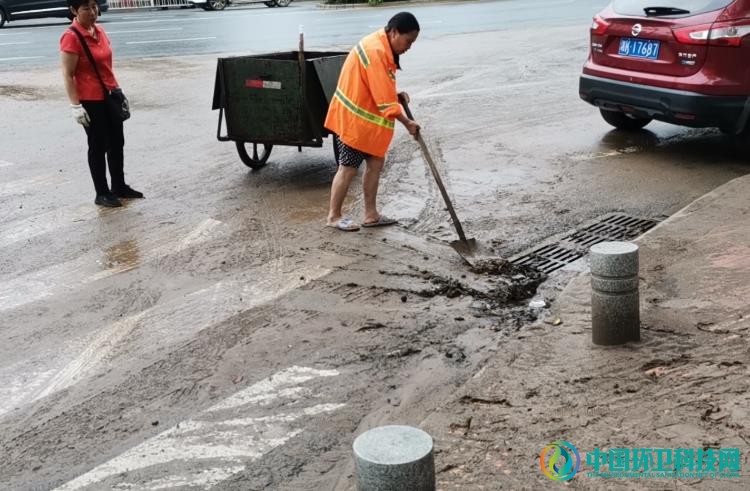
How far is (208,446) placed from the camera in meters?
3.98

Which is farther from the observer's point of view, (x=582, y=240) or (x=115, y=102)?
(x=115, y=102)

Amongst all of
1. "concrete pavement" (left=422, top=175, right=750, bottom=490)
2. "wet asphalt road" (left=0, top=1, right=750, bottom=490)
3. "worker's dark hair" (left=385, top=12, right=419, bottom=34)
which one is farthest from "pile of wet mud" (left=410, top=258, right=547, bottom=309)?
"worker's dark hair" (left=385, top=12, right=419, bottom=34)

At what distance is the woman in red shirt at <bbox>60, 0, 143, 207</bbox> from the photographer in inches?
293

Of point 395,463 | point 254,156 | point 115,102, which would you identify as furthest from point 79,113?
point 395,463

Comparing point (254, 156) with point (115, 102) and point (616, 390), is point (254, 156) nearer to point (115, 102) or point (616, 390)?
point (115, 102)

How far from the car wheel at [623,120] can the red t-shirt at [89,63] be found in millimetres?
5063

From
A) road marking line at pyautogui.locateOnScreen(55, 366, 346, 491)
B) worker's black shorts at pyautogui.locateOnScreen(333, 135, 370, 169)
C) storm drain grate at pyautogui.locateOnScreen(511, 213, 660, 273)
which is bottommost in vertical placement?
storm drain grate at pyautogui.locateOnScreen(511, 213, 660, 273)

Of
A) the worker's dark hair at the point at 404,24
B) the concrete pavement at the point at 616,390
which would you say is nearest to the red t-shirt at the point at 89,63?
the worker's dark hair at the point at 404,24

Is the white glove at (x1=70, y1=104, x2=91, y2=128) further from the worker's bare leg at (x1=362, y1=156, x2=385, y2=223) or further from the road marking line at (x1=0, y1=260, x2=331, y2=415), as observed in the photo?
the worker's bare leg at (x1=362, y1=156, x2=385, y2=223)

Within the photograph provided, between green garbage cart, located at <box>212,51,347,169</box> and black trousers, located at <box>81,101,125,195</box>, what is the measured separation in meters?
0.98

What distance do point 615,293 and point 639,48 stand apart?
4.59 metres

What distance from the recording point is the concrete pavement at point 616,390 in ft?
12.0

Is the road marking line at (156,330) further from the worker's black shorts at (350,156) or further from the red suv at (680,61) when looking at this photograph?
the red suv at (680,61)

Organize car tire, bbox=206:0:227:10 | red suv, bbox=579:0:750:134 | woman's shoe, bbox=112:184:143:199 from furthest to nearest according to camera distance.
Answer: car tire, bbox=206:0:227:10
woman's shoe, bbox=112:184:143:199
red suv, bbox=579:0:750:134
